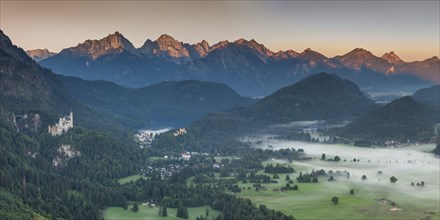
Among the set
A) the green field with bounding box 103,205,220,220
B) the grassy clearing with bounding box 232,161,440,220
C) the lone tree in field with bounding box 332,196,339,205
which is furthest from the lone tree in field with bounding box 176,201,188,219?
the lone tree in field with bounding box 332,196,339,205

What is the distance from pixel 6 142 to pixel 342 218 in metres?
111

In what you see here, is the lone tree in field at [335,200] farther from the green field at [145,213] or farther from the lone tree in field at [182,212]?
the lone tree in field at [182,212]

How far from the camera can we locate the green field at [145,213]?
144m

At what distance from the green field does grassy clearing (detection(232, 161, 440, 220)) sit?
18.9 meters

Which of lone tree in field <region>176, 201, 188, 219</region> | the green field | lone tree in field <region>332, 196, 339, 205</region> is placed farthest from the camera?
lone tree in field <region>332, 196, 339, 205</region>

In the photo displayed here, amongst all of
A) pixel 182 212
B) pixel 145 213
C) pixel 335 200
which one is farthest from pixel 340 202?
pixel 145 213

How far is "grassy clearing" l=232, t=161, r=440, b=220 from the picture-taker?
14725 cm

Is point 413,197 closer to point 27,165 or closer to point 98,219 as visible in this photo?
point 98,219

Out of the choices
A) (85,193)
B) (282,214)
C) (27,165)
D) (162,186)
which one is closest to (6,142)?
(27,165)

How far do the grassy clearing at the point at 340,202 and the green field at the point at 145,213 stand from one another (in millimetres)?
18878

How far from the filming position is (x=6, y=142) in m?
184

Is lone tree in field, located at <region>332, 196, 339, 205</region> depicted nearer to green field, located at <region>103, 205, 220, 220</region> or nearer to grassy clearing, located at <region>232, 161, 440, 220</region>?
grassy clearing, located at <region>232, 161, 440, 220</region>

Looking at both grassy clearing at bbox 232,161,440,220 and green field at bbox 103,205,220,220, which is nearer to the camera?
green field at bbox 103,205,220,220

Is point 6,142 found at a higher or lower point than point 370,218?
higher
